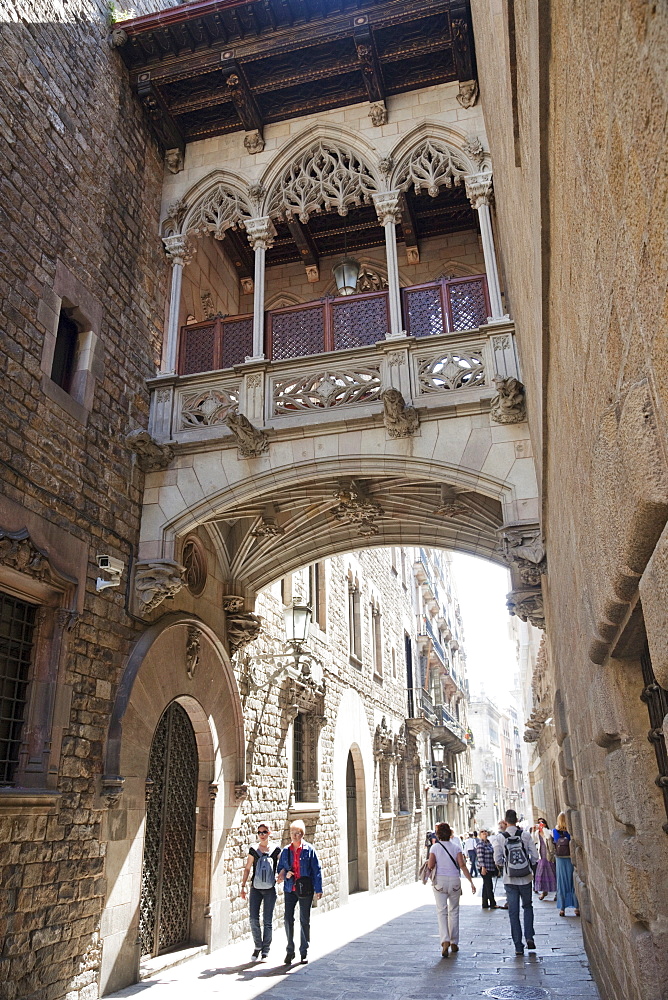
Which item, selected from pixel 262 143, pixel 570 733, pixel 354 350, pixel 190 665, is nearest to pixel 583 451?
pixel 570 733

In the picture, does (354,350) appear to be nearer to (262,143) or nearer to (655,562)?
(262,143)

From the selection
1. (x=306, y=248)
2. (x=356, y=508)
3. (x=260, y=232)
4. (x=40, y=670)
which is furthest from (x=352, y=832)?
(x=260, y=232)

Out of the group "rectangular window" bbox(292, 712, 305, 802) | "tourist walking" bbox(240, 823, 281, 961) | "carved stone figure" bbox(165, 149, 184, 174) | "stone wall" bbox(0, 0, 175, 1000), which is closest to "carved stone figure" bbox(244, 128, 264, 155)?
"carved stone figure" bbox(165, 149, 184, 174)

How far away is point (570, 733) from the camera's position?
6586mm

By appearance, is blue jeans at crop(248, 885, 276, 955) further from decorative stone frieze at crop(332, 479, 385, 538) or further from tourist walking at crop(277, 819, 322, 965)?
decorative stone frieze at crop(332, 479, 385, 538)

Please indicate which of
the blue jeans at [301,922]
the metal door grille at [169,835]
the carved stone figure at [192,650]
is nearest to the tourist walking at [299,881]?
the blue jeans at [301,922]

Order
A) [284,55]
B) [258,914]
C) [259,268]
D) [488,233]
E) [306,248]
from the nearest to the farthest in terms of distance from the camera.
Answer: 1. [258,914]
2. [488,233]
3. [259,268]
4. [284,55]
5. [306,248]

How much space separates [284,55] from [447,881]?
381 inches

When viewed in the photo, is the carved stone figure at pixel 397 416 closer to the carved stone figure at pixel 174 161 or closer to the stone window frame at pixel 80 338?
the stone window frame at pixel 80 338

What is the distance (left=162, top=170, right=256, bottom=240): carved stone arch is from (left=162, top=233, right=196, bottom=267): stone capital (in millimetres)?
116

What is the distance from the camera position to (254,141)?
1005 cm

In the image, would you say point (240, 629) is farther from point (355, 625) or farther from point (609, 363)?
point (609, 363)

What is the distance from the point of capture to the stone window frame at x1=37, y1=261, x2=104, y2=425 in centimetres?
719

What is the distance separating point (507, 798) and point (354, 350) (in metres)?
82.4
